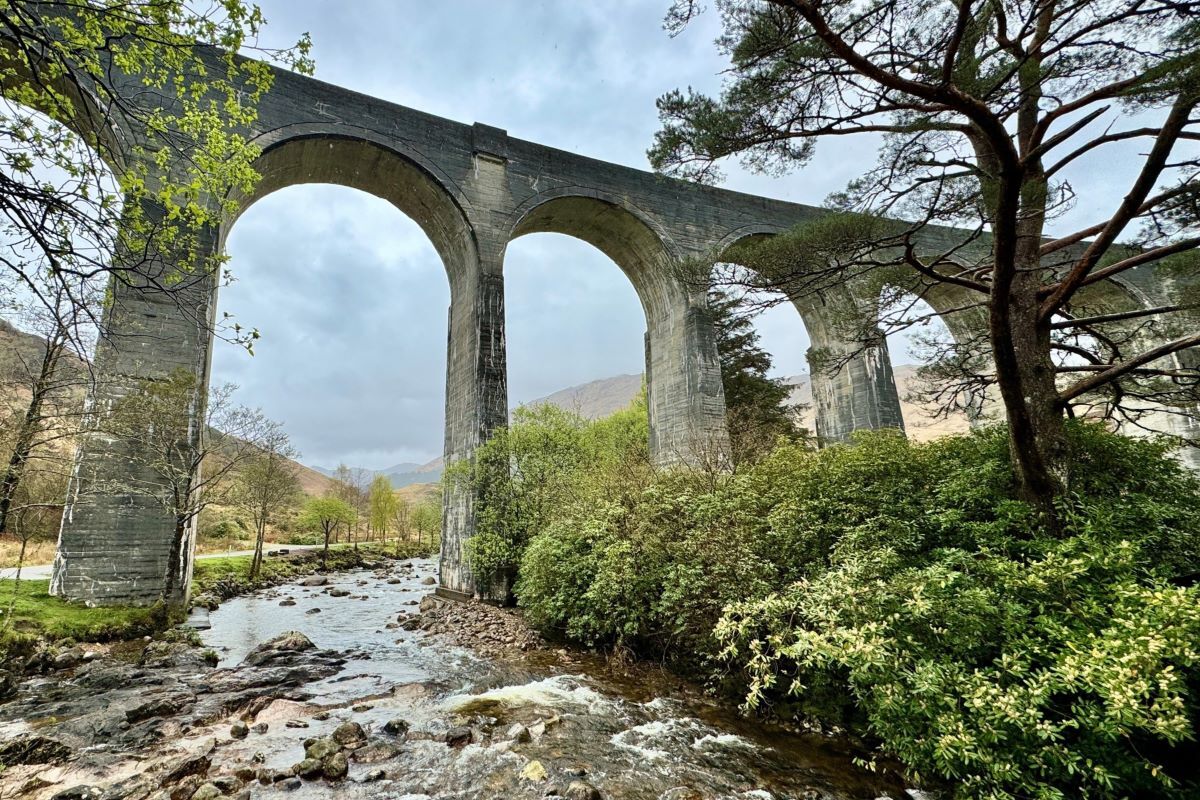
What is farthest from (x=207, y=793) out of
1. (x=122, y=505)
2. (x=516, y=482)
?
(x=516, y=482)

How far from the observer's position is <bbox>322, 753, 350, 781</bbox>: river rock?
4.27 metres

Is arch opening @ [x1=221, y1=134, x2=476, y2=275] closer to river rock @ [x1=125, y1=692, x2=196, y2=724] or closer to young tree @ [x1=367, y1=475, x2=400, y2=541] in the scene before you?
river rock @ [x1=125, y1=692, x2=196, y2=724]

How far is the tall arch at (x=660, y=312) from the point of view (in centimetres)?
1552

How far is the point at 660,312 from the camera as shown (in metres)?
17.6

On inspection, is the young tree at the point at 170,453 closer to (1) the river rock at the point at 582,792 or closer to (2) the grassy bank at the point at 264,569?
(2) the grassy bank at the point at 264,569

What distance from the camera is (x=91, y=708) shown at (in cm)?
562

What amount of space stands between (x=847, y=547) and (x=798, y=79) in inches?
181

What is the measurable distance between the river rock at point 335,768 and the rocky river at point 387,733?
1 centimetres

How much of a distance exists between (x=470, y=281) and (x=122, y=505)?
27.5ft

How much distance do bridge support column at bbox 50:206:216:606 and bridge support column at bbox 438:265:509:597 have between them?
499 centimetres

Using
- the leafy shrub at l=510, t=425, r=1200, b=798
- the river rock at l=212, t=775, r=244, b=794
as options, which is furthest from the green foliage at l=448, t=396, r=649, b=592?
the river rock at l=212, t=775, r=244, b=794

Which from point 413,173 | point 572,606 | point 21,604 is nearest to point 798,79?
point 572,606

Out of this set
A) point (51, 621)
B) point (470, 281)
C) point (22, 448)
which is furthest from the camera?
point (470, 281)

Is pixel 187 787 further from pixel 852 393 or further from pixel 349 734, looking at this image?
pixel 852 393
